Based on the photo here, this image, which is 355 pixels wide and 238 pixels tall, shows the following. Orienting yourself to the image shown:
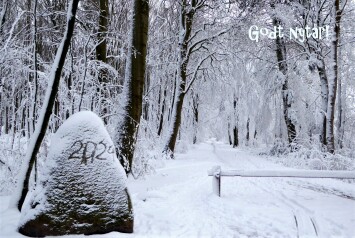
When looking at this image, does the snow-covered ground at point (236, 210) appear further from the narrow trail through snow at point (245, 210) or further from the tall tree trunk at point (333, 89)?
the tall tree trunk at point (333, 89)

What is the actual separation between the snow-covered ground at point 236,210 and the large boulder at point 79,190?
0.22 meters

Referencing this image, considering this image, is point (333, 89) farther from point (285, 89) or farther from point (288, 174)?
point (288, 174)

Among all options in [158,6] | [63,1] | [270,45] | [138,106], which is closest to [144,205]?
[138,106]

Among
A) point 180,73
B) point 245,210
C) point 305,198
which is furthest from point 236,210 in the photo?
point 180,73

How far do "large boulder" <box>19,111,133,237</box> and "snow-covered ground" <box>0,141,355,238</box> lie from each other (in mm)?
220

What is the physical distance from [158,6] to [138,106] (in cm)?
1118

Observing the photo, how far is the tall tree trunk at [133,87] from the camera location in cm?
687

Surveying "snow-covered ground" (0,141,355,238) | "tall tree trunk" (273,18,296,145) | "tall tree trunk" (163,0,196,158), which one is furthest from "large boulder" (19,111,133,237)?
"tall tree trunk" (273,18,296,145)

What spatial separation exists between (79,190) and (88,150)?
547 millimetres

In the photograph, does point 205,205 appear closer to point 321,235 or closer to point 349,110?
point 321,235

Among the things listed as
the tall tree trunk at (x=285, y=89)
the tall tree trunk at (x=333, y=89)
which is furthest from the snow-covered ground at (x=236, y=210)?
the tall tree trunk at (x=285, y=89)

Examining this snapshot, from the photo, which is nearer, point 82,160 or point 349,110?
point 82,160

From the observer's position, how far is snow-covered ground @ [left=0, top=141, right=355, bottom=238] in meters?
4.12

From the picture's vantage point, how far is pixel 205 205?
547cm
